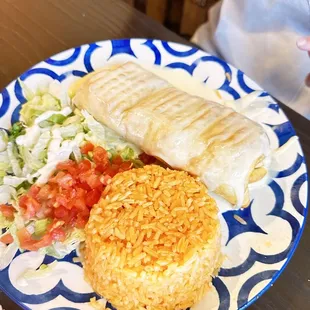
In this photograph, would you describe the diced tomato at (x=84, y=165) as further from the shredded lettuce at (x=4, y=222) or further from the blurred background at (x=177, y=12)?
the blurred background at (x=177, y=12)

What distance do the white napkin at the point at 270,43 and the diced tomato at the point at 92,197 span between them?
0.83 meters

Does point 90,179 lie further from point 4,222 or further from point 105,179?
point 4,222

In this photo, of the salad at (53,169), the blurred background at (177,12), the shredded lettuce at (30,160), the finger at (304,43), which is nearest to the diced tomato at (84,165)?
the salad at (53,169)

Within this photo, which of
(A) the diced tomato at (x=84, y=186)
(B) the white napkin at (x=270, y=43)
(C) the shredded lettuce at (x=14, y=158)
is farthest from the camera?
(B) the white napkin at (x=270, y=43)

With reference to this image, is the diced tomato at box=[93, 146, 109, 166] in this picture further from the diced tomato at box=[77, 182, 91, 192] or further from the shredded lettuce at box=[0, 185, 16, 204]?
the shredded lettuce at box=[0, 185, 16, 204]

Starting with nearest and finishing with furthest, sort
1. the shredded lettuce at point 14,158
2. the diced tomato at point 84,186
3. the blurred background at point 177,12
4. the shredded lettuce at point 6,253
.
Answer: the shredded lettuce at point 6,253 < the diced tomato at point 84,186 < the shredded lettuce at point 14,158 < the blurred background at point 177,12

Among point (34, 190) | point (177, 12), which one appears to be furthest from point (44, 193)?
point (177, 12)

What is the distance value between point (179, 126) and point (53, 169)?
381mm

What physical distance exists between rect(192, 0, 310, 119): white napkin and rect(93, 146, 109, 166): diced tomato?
70 cm

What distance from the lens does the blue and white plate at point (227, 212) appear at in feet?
3.76

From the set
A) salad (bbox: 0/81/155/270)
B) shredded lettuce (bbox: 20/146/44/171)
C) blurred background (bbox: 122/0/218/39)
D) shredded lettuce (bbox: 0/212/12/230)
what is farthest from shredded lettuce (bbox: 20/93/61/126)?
blurred background (bbox: 122/0/218/39)

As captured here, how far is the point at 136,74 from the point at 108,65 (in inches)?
6.5

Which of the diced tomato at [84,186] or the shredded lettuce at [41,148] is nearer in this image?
the diced tomato at [84,186]

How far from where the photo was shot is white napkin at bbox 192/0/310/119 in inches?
65.8
